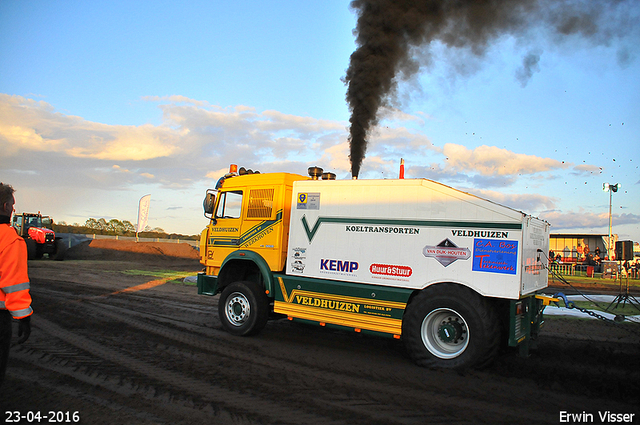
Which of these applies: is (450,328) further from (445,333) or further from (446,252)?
(446,252)

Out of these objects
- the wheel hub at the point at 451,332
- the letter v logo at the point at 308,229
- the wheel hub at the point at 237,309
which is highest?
the letter v logo at the point at 308,229

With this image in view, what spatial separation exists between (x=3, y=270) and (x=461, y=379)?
5336 mm

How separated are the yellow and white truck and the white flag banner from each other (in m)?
24.9

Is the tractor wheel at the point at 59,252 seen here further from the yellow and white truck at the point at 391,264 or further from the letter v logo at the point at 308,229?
the letter v logo at the point at 308,229

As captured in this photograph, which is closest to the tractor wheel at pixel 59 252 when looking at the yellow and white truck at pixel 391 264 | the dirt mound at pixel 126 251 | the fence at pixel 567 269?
the dirt mound at pixel 126 251

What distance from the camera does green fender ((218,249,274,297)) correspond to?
754 cm

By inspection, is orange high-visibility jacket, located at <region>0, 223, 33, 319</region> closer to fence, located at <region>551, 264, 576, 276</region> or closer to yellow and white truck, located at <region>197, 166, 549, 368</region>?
yellow and white truck, located at <region>197, 166, 549, 368</region>

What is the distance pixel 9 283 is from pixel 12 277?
5 cm

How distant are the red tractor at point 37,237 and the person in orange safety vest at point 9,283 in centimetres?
2543

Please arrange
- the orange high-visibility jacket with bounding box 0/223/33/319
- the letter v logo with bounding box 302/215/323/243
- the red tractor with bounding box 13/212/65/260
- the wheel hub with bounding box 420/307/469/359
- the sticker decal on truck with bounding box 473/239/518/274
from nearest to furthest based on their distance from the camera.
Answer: the orange high-visibility jacket with bounding box 0/223/33/319 → the sticker decal on truck with bounding box 473/239/518/274 → the wheel hub with bounding box 420/307/469/359 → the letter v logo with bounding box 302/215/323/243 → the red tractor with bounding box 13/212/65/260

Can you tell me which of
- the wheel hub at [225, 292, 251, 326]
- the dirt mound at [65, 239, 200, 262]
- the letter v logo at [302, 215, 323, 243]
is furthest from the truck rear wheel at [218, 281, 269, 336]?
the dirt mound at [65, 239, 200, 262]

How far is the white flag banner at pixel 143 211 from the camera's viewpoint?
30.5 meters

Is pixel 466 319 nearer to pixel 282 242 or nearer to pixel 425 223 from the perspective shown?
pixel 425 223

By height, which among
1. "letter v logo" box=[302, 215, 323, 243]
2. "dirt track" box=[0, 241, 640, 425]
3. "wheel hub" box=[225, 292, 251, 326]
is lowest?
"dirt track" box=[0, 241, 640, 425]
